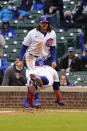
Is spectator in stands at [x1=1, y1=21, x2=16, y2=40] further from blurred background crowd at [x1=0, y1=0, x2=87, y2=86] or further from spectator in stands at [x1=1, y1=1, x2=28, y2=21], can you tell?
spectator in stands at [x1=1, y1=1, x2=28, y2=21]

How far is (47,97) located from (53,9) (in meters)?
6.06

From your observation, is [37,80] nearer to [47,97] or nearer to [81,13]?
[47,97]

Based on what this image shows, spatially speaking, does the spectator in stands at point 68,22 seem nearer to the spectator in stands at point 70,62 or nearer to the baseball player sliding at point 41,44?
the spectator in stands at point 70,62

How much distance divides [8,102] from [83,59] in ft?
11.5

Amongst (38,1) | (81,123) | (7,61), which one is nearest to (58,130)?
(81,123)

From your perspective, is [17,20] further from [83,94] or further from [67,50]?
[83,94]

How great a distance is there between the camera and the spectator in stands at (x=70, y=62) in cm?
1502

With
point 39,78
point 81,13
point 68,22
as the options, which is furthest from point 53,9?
point 39,78

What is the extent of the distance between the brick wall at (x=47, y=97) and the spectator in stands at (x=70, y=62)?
8.31ft

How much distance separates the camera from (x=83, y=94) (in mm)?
12430

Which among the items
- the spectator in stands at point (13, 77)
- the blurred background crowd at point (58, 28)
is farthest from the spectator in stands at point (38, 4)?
the spectator in stands at point (13, 77)

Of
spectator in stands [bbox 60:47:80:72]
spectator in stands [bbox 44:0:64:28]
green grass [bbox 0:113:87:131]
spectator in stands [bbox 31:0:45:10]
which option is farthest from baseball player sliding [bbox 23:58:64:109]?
spectator in stands [bbox 31:0:45:10]

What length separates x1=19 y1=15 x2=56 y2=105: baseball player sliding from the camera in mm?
10812

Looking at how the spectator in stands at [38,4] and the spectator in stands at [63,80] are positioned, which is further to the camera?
the spectator in stands at [38,4]
